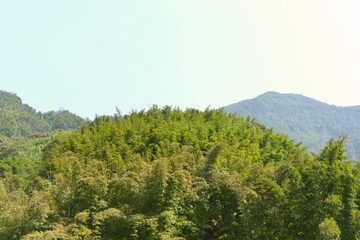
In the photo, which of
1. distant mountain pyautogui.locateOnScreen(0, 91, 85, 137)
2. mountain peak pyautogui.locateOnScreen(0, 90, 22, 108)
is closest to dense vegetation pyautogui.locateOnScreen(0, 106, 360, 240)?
distant mountain pyautogui.locateOnScreen(0, 91, 85, 137)

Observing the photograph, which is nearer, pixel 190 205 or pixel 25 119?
pixel 190 205

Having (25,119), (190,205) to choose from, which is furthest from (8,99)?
(190,205)

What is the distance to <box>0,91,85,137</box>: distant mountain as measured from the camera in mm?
124806

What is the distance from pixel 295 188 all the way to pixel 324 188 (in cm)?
101

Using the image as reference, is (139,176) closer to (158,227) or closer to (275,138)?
(158,227)

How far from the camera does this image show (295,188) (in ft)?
31.0

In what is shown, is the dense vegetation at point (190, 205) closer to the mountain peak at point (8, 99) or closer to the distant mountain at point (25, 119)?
the distant mountain at point (25, 119)

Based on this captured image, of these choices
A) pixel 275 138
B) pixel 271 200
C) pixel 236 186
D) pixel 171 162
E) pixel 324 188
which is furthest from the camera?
pixel 275 138

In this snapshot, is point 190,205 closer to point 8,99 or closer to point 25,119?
point 25,119

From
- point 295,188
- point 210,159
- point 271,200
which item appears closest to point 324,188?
point 295,188

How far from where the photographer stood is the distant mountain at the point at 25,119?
124806 mm

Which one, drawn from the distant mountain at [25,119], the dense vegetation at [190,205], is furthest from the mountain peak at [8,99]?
the dense vegetation at [190,205]

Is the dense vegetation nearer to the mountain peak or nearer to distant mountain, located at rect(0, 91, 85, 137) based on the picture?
distant mountain, located at rect(0, 91, 85, 137)

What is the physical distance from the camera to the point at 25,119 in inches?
5566
